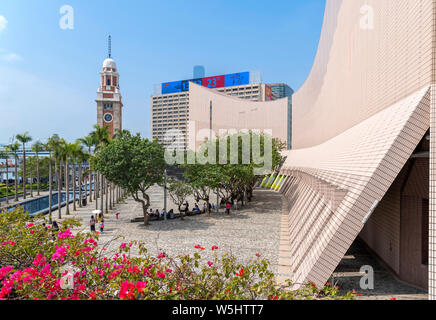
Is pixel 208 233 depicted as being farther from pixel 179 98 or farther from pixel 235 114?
pixel 179 98

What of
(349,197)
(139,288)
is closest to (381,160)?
(349,197)

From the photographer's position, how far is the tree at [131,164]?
15492mm

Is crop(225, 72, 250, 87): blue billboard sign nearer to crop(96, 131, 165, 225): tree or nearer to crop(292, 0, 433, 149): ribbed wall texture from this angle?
crop(292, 0, 433, 149): ribbed wall texture

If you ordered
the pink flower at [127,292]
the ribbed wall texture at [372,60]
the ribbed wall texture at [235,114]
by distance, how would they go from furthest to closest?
1. the ribbed wall texture at [235,114]
2. the ribbed wall texture at [372,60]
3. the pink flower at [127,292]

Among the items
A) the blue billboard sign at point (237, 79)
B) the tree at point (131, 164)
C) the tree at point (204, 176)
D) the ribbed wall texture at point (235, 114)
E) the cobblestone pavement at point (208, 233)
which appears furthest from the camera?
the blue billboard sign at point (237, 79)

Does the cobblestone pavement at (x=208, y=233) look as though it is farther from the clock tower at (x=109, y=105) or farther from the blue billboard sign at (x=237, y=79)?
the blue billboard sign at (x=237, y=79)

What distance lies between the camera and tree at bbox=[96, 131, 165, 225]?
50.8 feet

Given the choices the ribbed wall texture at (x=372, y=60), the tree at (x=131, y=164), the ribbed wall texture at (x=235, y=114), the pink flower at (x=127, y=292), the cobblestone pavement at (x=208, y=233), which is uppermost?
the ribbed wall texture at (x=235, y=114)

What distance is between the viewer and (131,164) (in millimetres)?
15625

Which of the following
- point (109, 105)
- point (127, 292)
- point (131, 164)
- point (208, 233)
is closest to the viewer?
point (127, 292)

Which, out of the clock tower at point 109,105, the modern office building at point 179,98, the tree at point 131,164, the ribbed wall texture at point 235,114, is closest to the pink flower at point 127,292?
the tree at point 131,164

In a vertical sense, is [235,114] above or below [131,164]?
above

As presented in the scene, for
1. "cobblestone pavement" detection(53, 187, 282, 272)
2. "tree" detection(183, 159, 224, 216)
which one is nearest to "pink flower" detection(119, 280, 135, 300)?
"cobblestone pavement" detection(53, 187, 282, 272)

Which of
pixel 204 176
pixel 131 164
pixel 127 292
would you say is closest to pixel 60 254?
pixel 127 292
